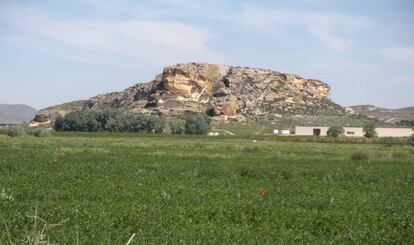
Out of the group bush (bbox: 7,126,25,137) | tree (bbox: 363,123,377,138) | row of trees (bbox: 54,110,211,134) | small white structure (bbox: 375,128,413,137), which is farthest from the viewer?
small white structure (bbox: 375,128,413,137)

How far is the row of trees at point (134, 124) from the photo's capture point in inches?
5133

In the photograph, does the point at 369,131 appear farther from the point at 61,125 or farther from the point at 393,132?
the point at 61,125

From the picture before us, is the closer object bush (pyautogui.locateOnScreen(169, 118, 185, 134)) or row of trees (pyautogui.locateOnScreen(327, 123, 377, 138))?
row of trees (pyautogui.locateOnScreen(327, 123, 377, 138))

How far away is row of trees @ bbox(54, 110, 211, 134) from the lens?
130375 millimetres

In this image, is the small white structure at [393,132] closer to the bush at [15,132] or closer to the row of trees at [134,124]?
the row of trees at [134,124]

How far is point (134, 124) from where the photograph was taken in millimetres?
131125

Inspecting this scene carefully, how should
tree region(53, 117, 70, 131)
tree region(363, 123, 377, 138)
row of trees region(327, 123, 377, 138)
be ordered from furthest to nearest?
tree region(53, 117, 70, 131)
tree region(363, 123, 377, 138)
row of trees region(327, 123, 377, 138)

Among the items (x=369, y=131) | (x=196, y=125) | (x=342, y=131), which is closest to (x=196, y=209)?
(x=196, y=125)

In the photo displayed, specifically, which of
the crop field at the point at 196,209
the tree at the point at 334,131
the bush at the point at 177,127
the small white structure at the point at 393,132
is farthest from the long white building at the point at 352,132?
the crop field at the point at 196,209

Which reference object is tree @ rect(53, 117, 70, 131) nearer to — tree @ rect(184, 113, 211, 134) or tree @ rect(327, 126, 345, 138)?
tree @ rect(184, 113, 211, 134)

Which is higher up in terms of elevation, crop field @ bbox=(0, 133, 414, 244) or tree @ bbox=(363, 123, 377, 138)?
tree @ bbox=(363, 123, 377, 138)

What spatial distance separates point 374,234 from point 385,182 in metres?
14.3

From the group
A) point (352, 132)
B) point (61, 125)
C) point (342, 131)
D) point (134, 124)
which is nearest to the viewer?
point (134, 124)

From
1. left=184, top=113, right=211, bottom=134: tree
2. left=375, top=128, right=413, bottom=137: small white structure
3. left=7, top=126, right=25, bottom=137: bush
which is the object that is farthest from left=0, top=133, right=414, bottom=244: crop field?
left=375, top=128, right=413, bottom=137: small white structure
